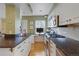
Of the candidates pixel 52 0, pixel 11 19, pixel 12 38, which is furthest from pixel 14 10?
pixel 52 0

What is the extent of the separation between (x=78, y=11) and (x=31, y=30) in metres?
0.67

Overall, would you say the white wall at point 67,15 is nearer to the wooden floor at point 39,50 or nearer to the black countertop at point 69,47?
the black countertop at point 69,47

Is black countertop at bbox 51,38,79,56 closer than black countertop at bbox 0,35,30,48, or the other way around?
black countertop at bbox 51,38,79,56

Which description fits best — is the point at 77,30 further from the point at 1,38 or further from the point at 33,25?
the point at 1,38

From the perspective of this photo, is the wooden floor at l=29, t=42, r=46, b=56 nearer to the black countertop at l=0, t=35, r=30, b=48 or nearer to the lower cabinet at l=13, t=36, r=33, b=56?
the lower cabinet at l=13, t=36, r=33, b=56

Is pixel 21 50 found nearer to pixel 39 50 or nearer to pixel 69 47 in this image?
pixel 39 50

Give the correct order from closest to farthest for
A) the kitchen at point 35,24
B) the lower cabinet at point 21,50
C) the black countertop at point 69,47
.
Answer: the black countertop at point 69,47
the lower cabinet at point 21,50
the kitchen at point 35,24

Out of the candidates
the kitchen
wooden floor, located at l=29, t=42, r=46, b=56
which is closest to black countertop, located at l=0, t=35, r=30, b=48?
the kitchen

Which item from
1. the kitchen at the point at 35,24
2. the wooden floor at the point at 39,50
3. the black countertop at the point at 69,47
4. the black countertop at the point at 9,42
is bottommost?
the wooden floor at the point at 39,50

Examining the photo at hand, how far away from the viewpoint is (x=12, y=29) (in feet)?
6.09

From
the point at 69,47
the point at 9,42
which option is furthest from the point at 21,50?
the point at 69,47

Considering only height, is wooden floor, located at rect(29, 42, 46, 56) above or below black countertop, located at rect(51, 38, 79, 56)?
below

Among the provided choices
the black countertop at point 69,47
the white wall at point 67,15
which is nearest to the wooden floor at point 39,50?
the black countertop at point 69,47

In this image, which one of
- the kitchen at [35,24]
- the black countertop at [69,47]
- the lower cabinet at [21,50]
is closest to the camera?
the black countertop at [69,47]
